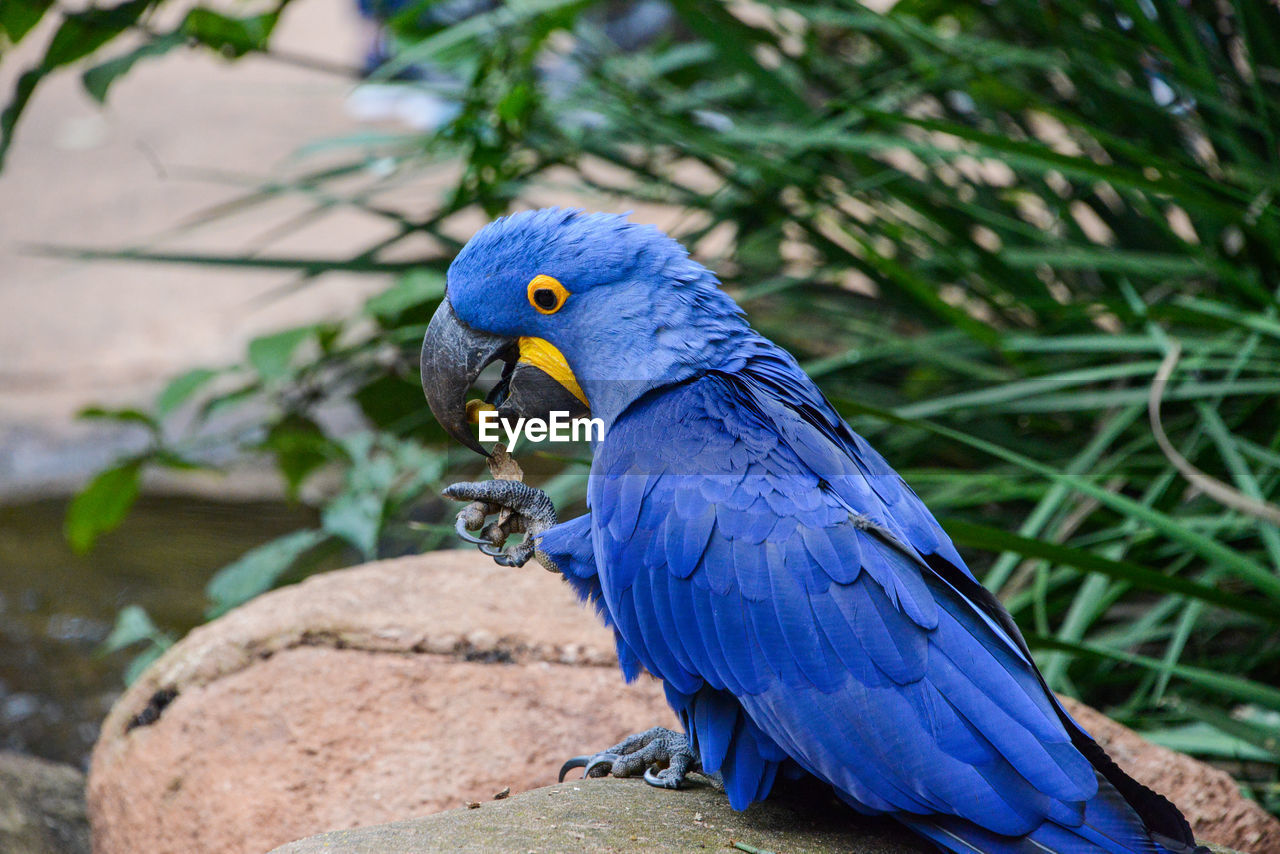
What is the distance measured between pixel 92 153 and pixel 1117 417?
6.48 m

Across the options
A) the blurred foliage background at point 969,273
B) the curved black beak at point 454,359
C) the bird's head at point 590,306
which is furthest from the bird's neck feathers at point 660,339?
the blurred foliage background at point 969,273

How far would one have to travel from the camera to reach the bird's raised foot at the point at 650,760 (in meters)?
1.20

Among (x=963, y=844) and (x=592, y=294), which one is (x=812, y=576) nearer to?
(x=963, y=844)

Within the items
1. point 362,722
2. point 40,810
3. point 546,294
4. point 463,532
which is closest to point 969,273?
point 546,294

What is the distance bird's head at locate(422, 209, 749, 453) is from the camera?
1167mm

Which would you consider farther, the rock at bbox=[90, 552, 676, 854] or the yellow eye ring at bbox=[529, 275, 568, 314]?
the rock at bbox=[90, 552, 676, 854]

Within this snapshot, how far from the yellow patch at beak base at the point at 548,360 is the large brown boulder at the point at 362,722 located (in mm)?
465

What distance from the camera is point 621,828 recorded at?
1.02 m

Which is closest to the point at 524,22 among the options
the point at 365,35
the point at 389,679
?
the point at 389,679

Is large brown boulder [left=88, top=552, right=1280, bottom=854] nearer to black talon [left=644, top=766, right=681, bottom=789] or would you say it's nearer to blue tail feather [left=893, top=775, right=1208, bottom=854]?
black talon [left=644, top=766, right=681, bottom=789]

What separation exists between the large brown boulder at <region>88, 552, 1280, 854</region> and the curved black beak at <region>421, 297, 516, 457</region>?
15.9 inches

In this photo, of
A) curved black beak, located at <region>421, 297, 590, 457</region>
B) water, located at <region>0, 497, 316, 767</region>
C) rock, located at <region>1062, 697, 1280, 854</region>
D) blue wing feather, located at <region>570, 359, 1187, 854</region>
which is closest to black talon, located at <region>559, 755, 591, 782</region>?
blue wing feather, located at <region>570, 359, 1187, 854</region>

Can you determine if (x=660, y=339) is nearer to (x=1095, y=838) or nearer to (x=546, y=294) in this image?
(x=546, y=294)

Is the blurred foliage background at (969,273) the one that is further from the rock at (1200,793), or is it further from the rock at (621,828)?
the rock at (621,828)
